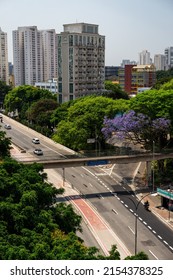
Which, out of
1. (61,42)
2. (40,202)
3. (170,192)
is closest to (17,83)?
(61,42)

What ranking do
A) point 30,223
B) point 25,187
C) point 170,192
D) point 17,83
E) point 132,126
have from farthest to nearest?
point 17,83 → point 132,126 → point 170,192 → point 25,187 → point 30,223

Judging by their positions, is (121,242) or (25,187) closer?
(25,187)

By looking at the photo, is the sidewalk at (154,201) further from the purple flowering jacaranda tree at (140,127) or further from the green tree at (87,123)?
the green tree at (87,123)

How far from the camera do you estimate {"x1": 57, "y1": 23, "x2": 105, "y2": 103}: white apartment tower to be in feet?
140

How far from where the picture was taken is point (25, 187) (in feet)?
38.0

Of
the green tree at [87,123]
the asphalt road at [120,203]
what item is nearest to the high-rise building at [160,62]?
the asphalt road at [120,203]

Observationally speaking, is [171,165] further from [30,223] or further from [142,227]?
[30,223]

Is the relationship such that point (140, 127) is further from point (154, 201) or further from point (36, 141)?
point (36, 141)

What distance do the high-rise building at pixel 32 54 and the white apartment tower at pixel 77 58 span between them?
21.9 meters

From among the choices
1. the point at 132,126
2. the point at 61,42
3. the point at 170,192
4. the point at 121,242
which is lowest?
the point at 121,242

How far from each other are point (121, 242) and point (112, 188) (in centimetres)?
650

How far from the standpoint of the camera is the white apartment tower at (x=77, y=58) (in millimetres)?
42812

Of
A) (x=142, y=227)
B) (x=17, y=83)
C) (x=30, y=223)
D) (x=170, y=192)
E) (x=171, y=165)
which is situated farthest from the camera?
(x=17, y=83)

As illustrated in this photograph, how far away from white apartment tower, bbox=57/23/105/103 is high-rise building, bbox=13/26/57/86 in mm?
21857
